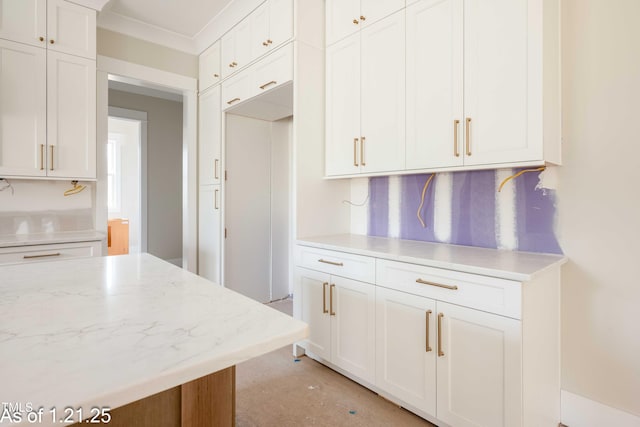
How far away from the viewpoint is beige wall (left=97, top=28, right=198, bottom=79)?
10.3ft

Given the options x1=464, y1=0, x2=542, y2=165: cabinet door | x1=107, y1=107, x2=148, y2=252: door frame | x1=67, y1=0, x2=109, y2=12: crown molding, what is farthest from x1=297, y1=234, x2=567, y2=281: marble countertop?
x1=107, y1=107, x2=148, y2=252: door frame

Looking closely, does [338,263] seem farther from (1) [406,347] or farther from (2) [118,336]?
(2) [118,336]

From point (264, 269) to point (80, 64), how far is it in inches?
95.0

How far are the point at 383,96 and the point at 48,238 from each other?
2.70 meters

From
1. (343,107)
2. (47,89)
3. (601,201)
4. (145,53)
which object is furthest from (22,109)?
(601,201)

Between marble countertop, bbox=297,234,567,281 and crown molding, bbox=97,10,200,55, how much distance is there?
264cm

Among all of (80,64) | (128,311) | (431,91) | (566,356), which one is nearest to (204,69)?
(80,64)

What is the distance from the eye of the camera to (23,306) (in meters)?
0.84

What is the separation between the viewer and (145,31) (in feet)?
10.9

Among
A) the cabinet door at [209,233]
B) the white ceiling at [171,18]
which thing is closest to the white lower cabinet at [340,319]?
the cabinet door at [209,233]

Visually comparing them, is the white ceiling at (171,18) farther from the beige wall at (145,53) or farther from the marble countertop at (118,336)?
the marble countertop at (118,336)

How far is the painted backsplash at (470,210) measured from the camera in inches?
70.2

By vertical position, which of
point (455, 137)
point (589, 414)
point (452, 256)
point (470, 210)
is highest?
point (455, 137)

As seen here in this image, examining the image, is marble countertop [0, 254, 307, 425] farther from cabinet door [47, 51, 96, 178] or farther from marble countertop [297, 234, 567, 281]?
cabinet door [47, 51, 96, 178]
